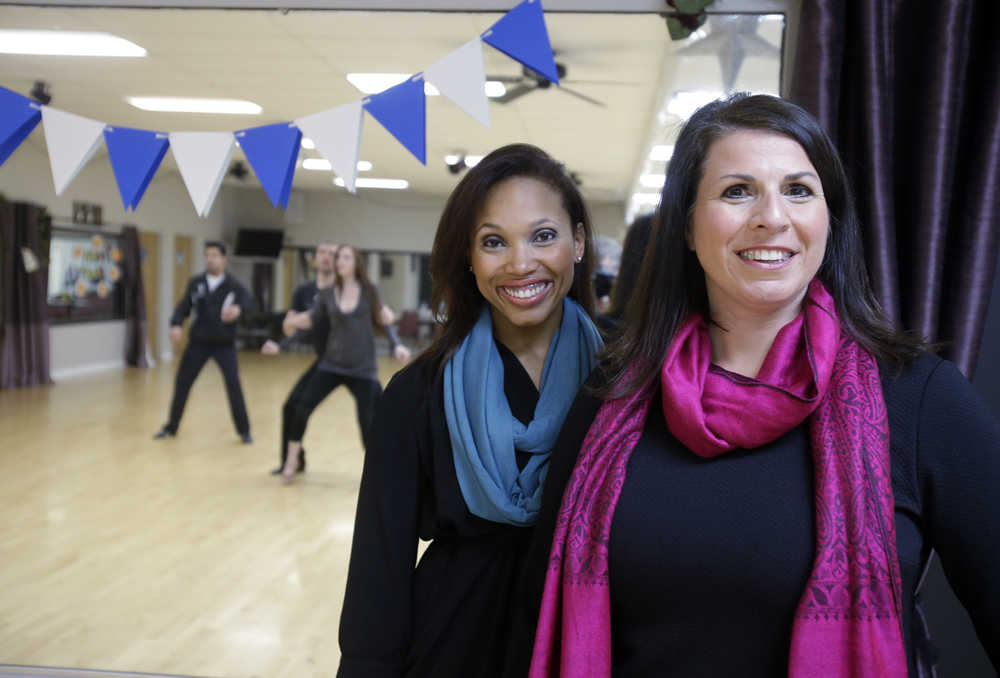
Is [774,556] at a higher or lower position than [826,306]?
lower

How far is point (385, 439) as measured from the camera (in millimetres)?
1414

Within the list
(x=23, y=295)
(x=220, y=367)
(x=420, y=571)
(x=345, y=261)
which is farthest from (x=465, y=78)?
(x=23, y=295)

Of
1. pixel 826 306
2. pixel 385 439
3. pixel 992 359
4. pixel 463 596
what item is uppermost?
pixel 826 306

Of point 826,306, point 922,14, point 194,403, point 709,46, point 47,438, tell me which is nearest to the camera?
point 826,306

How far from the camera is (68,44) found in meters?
5.22

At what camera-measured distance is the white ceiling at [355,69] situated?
4.23 m

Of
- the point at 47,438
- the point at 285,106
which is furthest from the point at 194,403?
the point at 285,106

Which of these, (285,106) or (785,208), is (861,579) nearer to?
(785,208)

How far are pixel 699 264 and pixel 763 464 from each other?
1.07ft

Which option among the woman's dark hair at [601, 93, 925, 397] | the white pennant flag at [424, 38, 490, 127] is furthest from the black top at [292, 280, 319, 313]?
the woman's dark hair at [601, 93, 925, 397]

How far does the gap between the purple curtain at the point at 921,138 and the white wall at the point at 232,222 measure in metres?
9.20

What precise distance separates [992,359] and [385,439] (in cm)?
119

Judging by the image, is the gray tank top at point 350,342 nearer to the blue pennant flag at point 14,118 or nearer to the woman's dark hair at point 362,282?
the woman's dark hair at point 362,282

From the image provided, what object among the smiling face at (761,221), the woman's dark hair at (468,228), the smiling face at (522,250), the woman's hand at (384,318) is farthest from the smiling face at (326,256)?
the smiling face at (761,221)
